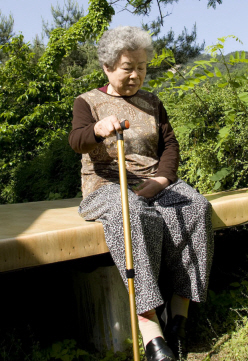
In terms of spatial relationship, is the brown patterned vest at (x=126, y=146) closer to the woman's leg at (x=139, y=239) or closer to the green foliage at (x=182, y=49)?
the woman's leg at (x=139, y=239)

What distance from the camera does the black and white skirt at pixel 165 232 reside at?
71.1 inches

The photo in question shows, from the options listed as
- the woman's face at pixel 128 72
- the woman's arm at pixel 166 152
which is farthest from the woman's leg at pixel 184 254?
the woman's face at pixel 128 72

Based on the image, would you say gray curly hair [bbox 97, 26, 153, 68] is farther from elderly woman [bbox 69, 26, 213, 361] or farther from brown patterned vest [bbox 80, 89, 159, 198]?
brown patterned vest [bbox 80, 89, 159, 198]

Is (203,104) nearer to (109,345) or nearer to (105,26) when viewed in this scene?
(109,345)

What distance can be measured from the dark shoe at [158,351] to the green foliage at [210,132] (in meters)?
1.71

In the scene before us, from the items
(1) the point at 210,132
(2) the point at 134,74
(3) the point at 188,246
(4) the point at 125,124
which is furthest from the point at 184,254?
(1) the point at 210,132

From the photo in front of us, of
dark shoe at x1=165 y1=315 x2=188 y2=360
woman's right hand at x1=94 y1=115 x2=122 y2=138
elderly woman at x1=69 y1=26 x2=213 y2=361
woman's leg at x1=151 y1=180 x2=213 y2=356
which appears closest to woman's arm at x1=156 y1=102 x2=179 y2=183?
elderly woman at x1=69 y1=26 x2=213 y2=361

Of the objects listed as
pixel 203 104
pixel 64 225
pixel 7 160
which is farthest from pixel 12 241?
pixel 7 160

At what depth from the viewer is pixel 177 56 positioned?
16109 mm

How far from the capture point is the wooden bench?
5.64 feet

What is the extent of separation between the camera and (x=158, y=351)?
66.9 inches

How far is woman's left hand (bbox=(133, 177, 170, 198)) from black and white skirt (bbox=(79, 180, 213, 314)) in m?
0.03

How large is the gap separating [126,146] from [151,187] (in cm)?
29

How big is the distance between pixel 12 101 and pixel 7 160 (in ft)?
7.32
